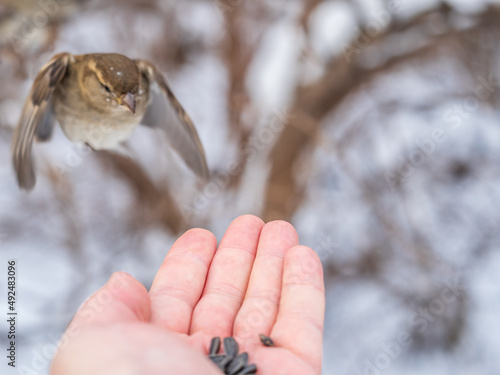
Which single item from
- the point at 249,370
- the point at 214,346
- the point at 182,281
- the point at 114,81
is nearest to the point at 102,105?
the point at 114,81

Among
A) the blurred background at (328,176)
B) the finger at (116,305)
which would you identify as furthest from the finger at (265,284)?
the blurred background at (328,176)

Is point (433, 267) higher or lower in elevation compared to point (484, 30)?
lower

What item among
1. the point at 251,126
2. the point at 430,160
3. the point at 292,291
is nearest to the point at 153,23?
the point at 251,126

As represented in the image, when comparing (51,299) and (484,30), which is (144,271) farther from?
(484,30)

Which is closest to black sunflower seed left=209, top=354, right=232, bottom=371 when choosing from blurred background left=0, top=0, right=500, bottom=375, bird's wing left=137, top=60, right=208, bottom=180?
bird's wing left=137, top=60, right=208, bottom=180

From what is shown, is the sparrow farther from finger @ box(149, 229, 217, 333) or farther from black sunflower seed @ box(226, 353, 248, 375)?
black sunflower seed @ box(226, 353, 248, 375)

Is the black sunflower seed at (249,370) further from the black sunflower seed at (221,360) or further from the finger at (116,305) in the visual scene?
the finger at (116,305)

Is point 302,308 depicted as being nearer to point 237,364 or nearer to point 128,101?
point 237,364
